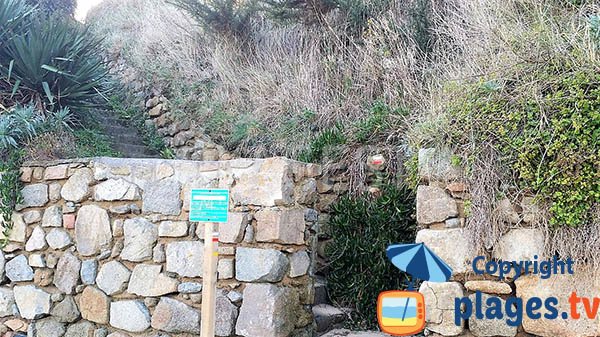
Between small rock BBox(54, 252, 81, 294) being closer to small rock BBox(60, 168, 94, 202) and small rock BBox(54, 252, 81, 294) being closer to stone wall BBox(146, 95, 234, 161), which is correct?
small rock BBox(60, 168, 94, 202)

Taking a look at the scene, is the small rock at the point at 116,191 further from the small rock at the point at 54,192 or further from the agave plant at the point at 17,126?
the agave plant at the point at 17,126

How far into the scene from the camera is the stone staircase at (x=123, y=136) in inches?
226

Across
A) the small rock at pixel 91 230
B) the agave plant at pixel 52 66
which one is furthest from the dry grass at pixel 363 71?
the small rock at pixel 91 230

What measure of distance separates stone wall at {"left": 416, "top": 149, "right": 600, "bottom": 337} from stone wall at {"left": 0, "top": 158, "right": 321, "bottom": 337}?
1076 mm

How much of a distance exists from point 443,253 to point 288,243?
1.18 m

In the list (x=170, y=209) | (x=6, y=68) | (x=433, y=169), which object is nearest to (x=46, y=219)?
(x=170, y=209)

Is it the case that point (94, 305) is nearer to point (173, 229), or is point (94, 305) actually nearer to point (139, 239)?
point (139, 239)

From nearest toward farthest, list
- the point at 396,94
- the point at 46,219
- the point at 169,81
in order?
1. the point at 46,219
2. the point at 396,94
3. the point at 169,81

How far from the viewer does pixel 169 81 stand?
254 inches

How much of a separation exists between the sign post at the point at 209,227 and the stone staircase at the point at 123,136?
291 centimetres

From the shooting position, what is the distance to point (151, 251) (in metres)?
3.77

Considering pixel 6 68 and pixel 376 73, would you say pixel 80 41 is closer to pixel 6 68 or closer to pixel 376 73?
pixel 6 68

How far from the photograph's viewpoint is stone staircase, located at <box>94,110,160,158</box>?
18.8 ft

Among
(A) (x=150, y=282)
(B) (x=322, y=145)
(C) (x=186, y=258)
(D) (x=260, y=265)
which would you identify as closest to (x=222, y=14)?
(B) (x=322, y=145)
